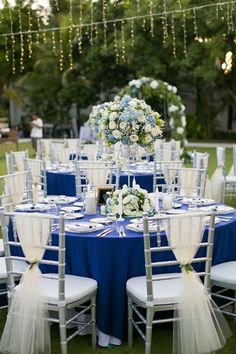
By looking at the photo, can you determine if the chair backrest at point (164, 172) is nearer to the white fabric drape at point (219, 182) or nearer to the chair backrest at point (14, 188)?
the white fabric drape at point (219, 182)

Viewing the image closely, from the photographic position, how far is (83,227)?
12.9 ft

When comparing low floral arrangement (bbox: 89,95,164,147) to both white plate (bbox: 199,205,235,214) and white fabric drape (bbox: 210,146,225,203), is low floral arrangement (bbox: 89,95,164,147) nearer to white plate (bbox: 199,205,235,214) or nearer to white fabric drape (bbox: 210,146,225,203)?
white plate (bbox: 199,205,235,214)

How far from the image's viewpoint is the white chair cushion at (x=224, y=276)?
12.6 feet

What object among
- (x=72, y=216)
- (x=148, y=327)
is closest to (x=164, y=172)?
(x=72, y=216)

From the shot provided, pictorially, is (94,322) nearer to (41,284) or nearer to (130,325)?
(130,325)

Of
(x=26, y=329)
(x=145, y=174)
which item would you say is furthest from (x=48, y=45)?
(x=26, y=329)

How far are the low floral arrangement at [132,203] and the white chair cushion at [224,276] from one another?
2.46ft

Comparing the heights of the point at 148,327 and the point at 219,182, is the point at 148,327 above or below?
below

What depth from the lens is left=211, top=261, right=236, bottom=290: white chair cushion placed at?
3854 millimetres

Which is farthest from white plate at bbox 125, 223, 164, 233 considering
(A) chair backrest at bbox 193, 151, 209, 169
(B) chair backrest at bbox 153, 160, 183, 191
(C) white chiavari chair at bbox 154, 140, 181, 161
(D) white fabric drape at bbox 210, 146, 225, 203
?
(C) white chiavari chair at bbox 154, 140, 181, 161

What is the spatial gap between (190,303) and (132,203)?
1197 mm

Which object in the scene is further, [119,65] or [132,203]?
[119,65]

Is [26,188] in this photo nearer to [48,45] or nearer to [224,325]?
[224,325]

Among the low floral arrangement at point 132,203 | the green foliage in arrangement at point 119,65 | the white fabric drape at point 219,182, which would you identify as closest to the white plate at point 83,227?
the low floral arrangement at point 132,203
